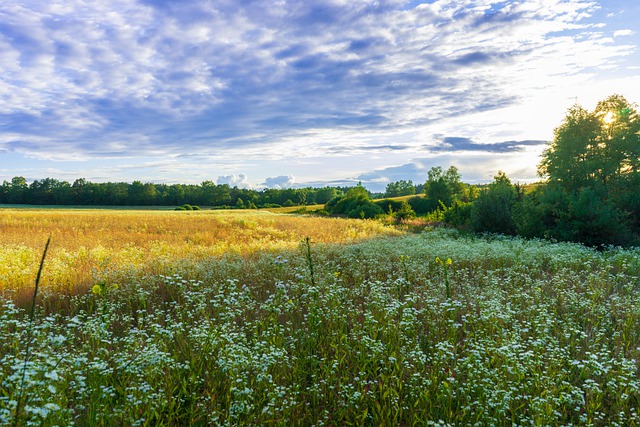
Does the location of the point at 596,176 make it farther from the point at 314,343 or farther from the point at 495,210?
the point at 314,343

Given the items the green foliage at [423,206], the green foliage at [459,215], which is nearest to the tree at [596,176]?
the green foliage at [459,215]

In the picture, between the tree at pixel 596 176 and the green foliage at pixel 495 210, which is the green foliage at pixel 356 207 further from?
the tree at pixel 596 176

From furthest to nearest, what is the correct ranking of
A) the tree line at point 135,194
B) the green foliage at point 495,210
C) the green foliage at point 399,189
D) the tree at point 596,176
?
1. the green foliage at point 399,189
2. the tree line at point 135,194
3. the green foliage at point 495,210
4. the tree at point 596,176

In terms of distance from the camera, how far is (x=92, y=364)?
146 inches

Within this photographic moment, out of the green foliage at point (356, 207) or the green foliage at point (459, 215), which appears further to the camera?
the green foliage at point (356, 207)

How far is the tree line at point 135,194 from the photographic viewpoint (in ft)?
277

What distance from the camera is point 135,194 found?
297ft

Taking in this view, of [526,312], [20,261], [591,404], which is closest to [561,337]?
[526,312]

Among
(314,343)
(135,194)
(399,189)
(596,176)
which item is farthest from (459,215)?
(399,189)

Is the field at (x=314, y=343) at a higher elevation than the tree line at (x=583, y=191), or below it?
below

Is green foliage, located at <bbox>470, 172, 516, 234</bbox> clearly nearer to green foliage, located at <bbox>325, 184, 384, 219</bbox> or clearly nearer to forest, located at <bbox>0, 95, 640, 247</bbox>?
forest, located at <bbox>0, 95, 640, 247</bbox>

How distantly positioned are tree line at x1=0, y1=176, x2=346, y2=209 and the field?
75.8m

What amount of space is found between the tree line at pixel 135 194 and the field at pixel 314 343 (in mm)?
75798

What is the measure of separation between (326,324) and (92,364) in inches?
136
